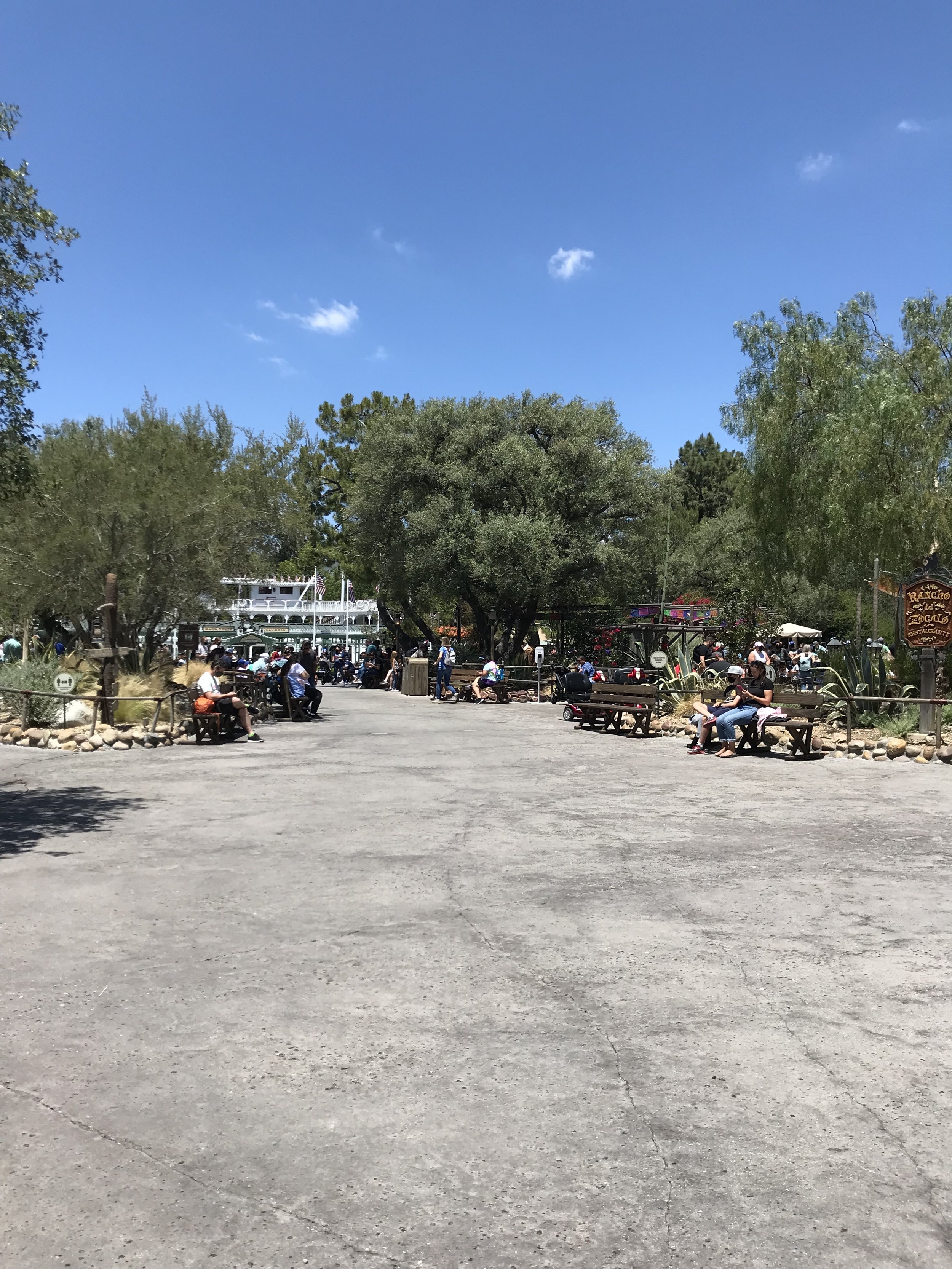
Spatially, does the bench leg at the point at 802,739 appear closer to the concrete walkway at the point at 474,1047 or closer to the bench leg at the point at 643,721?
the bench leg at the point at 643,721

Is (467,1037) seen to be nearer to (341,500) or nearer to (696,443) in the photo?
(341,500)

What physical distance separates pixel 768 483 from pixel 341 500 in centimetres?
3813

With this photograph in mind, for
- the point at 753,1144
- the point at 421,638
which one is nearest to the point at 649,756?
the point at 753,1144

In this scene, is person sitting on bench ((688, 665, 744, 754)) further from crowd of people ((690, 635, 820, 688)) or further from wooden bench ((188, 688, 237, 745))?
wooden bench ((188, 688, 237, 745))

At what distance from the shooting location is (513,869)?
22.0ft

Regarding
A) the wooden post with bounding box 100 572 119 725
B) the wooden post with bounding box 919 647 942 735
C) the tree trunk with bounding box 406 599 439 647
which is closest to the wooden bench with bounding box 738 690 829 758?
the wooden post with bounding box 919 647 942 735

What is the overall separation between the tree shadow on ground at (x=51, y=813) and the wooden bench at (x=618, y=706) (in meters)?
9.34

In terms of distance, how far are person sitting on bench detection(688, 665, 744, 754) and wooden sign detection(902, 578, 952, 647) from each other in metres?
2.99

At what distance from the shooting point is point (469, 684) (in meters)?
28.0

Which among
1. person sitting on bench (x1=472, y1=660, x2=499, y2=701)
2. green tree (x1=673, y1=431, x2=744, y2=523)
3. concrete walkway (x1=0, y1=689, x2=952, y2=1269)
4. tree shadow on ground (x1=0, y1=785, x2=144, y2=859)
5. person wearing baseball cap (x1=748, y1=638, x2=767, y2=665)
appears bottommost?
tree shadow on ground (x1=0, y1=785, x2=144, y2=859)

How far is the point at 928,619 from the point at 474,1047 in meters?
13.9

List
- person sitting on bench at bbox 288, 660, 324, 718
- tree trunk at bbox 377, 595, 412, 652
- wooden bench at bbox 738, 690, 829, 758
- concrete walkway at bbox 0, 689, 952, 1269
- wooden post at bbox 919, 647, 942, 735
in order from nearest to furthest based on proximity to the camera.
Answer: concrete walkway at bbox 0, 689, 952, 1269, wooden bench at bbox 738, 690, 829, 758, wooden post at bbox 919, 647, 942, 735, person sitting on bench at bbox 288, 660, 324, 718, tree trunk at bbox 377, 595, 412, 652

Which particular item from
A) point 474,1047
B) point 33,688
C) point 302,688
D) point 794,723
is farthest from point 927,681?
point 33,688

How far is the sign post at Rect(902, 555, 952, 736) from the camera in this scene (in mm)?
15391
